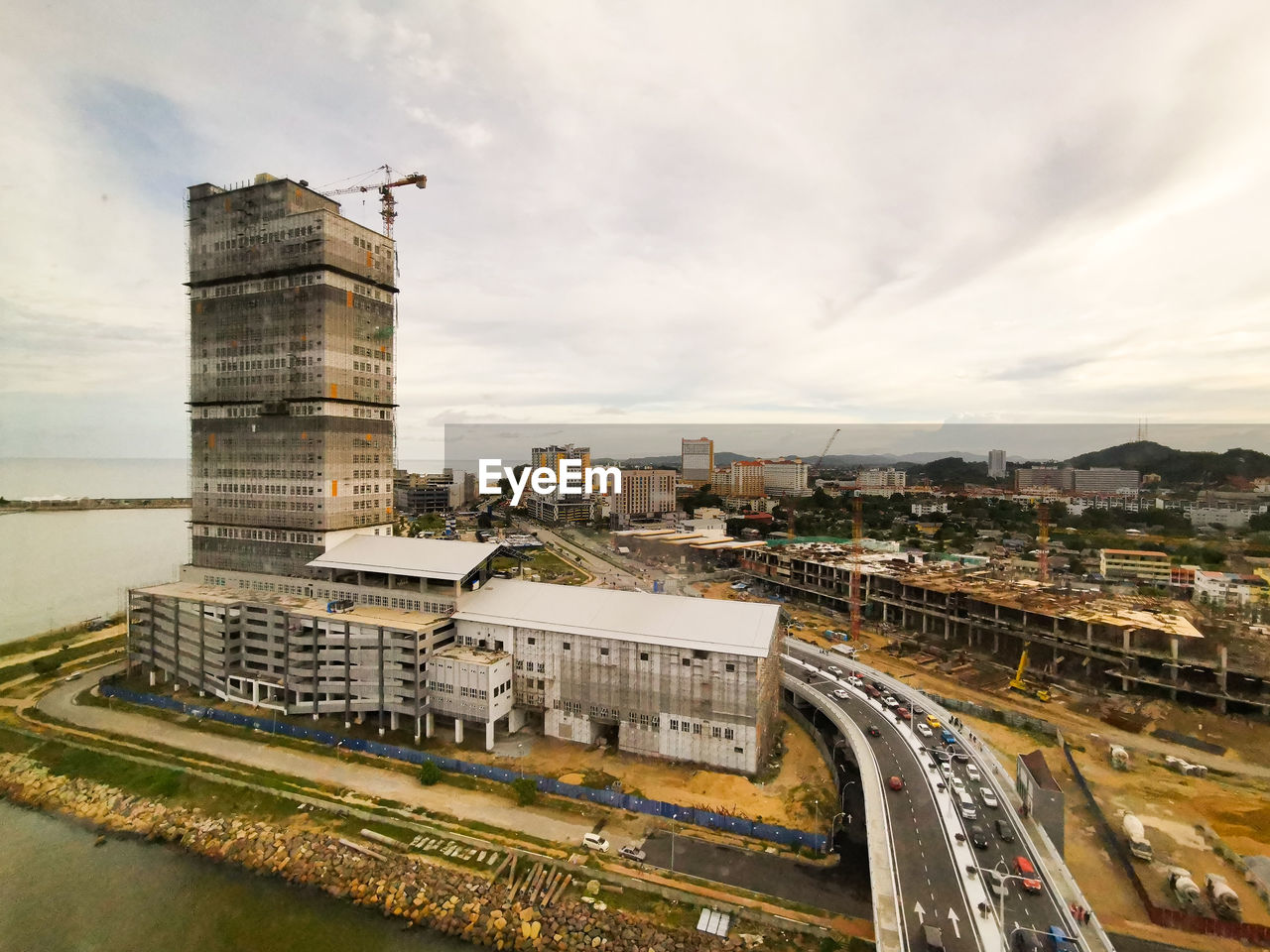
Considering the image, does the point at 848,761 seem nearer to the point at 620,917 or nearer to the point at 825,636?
the point at 620,917

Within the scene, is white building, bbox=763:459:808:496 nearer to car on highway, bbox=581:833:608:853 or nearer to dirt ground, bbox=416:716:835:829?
dirt ground, bbox=416:716:835:829

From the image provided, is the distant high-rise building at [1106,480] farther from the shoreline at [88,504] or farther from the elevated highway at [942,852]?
the shoreline at [88,504]

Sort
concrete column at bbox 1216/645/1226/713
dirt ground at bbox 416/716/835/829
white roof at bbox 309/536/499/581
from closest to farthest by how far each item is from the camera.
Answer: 1. dirt ground at bbox 416/716/835/829
2. white roof at bbox 309/536/499/581
3. concrete column at bbox 1216/645/1226/713

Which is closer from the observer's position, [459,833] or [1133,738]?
[459,833]

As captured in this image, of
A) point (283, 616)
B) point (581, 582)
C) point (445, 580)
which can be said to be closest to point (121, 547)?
point (581, 582)

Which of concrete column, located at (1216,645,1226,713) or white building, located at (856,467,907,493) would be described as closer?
concrete column, located at (1216,645,1226,713)

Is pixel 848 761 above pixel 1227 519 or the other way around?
the other way around

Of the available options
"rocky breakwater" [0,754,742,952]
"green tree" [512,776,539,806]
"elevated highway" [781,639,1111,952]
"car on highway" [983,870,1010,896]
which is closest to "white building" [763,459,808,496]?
"elevated highway" [781,639,1111,952]
